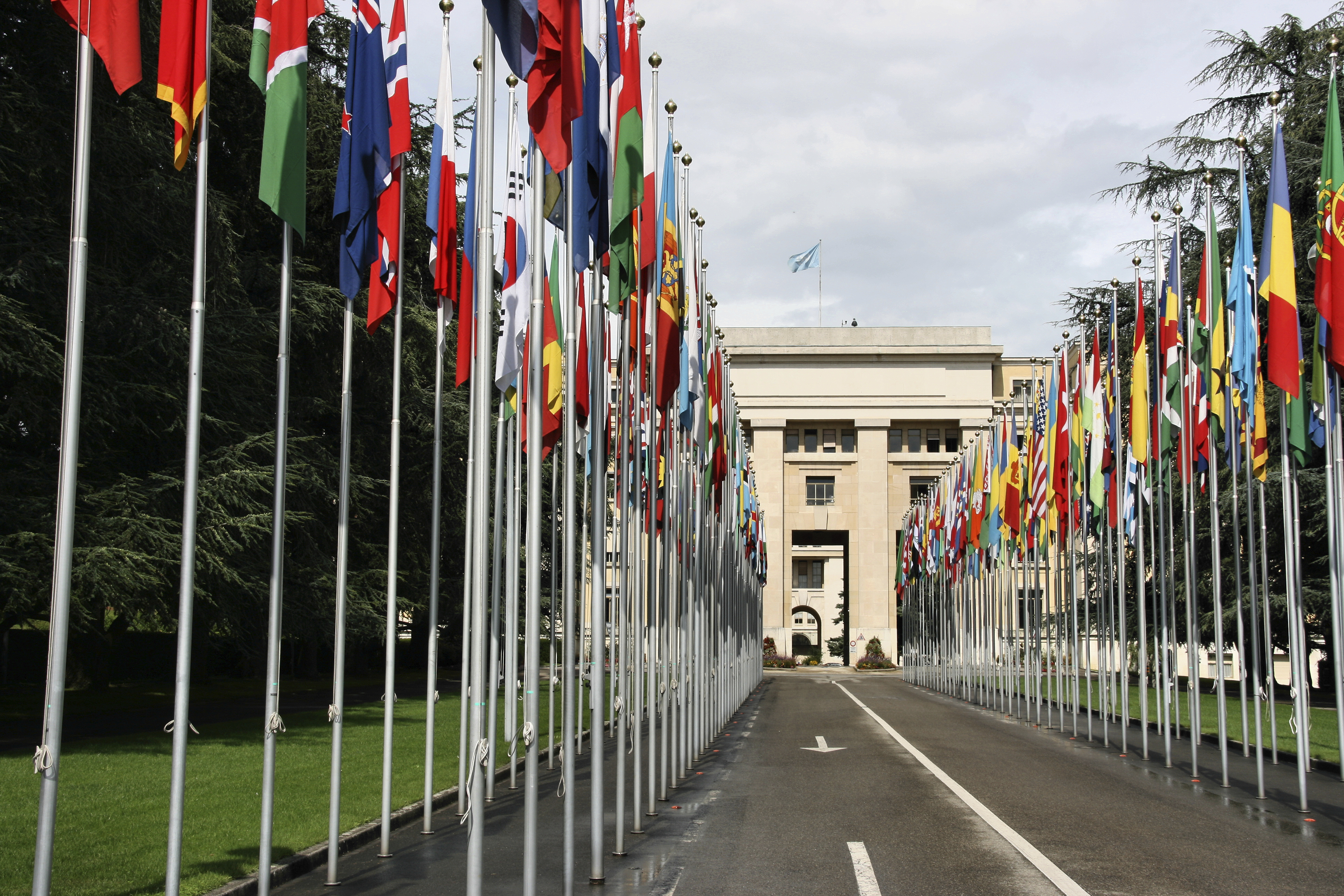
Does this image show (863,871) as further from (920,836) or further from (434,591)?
(434,591)

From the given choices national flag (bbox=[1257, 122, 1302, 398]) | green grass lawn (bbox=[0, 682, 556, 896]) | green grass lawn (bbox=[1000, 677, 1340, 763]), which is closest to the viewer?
green grass lawn (bbox=[0, 682, 556, 896])

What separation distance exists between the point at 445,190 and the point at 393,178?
1439mm

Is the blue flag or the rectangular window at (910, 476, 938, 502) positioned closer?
the blue flag

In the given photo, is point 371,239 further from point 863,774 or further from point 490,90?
point 863,774

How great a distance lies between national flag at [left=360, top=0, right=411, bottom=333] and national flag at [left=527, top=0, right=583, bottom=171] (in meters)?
2.59

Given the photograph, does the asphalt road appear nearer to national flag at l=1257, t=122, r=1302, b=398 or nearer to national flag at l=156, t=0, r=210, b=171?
national flag at l=1257, t=122, r=1302, b=398

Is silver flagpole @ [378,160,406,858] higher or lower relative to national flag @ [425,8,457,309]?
lower

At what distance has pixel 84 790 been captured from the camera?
13.6m

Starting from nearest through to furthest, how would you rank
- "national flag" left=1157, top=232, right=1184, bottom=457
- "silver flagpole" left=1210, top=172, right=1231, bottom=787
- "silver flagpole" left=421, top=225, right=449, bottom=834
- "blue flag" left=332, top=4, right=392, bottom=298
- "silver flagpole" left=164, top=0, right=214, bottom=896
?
"silver flagpole" left=164, top=0, right=214, bottom=896 → "blue flag" left=332, top=4, right=392, bottom=298 → "silver flagpole" left=421, top=225, right=449, bottom=834 → "silver flagpole" left=1210, top=172, right=1231, bottom=787 → "national flag" left=1157, top=232, right=1184, bottom=457

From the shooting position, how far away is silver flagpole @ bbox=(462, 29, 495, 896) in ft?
21.8

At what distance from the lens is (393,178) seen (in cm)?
1075

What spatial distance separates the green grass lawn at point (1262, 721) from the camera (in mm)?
20812

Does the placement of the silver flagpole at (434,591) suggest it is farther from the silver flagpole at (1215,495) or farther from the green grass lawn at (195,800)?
the silver flagpole at (1215,495)

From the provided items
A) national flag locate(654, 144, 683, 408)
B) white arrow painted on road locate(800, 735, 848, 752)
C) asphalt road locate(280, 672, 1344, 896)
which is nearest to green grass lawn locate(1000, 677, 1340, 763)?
asphalt road locate(280, 672, 1344, 896)
